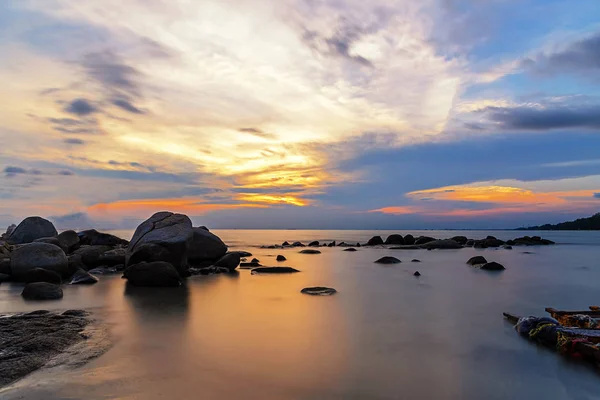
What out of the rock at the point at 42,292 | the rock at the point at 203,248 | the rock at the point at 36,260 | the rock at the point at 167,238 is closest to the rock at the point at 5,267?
the rock at the point at 36,260

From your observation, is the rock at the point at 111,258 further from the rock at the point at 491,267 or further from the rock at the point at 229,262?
the rock at the point at 491,267

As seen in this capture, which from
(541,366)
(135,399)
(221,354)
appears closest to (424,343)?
(541,366)

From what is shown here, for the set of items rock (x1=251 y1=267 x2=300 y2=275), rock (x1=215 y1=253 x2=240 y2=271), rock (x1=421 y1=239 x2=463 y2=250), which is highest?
rock (x1=421 y1=239 x2=463 y2=250)

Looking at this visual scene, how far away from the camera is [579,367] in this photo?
6.91 m

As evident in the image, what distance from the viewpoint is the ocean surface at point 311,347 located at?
231 inches

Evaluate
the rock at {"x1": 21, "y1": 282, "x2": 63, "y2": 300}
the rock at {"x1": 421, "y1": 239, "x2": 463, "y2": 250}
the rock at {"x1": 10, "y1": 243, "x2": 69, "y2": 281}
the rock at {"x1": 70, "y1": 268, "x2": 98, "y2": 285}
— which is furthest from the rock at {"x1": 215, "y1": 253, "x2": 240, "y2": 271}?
the rock at {"x1": 421, "y1": 239, "x2": 463, "y2": 250}

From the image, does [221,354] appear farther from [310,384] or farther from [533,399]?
[533,399]

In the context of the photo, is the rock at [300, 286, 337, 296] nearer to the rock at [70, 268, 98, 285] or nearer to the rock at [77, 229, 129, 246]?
the rock at [70, 268, 98, 285]

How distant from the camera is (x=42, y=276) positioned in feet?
54.4

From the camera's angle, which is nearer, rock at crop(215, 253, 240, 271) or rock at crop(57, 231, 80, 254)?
rock at crop(215, 253, 240, 271)

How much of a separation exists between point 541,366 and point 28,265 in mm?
17865

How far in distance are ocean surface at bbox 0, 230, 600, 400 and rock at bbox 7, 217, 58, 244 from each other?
1321cm

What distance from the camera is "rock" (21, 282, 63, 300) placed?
1282cm

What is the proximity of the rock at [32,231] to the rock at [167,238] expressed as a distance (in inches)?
431
